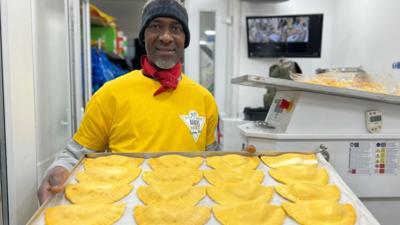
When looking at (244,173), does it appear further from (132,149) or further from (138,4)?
(138,4)

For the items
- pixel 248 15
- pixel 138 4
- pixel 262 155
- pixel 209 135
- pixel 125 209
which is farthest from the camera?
pixel 138 4

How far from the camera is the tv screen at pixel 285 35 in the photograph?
334cm

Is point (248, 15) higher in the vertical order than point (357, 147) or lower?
higher

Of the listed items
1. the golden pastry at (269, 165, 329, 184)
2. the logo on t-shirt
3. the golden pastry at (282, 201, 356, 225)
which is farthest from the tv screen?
the golden pastry at (282, 201, 356, 225)

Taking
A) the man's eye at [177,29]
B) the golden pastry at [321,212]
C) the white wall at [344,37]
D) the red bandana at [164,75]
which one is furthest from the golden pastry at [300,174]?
the white wall at [344,37]

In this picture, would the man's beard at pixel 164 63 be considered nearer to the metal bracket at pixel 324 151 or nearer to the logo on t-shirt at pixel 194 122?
the logo on t-shirt at pixel 194 122

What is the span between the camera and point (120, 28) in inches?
194

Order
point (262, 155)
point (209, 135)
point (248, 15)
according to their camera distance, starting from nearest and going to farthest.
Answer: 1. point (262, 155)
2. point (209, 135)
3. point (248, 15)

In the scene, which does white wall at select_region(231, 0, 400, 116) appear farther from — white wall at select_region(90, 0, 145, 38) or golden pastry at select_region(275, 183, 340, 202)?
white wall at select_region(90, 0, 145, 38)

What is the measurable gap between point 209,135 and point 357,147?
0.60 metres

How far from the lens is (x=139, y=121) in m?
1.27

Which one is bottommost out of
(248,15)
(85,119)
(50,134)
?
(50,134)

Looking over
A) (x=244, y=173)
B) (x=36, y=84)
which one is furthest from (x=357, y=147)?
(x=36, y=84)

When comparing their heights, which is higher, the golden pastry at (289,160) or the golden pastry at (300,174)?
the golden pastry at (289,160)
